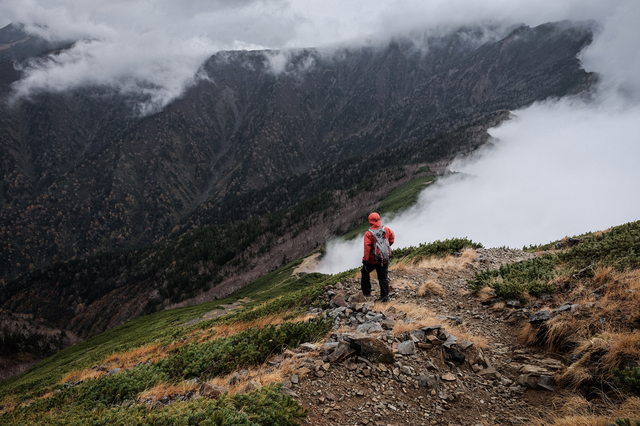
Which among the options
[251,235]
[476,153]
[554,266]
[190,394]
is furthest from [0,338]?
[476,153]

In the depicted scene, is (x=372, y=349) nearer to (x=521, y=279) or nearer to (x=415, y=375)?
(x=415, y=375)

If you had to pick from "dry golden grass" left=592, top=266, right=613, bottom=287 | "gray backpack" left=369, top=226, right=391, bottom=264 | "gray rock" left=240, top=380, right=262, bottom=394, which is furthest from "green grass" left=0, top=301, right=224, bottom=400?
"dry golden grass" left=592, top=266, right=613, bottom=287

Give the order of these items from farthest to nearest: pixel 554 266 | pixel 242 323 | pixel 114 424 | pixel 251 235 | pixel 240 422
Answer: pixel 251 235 < pixel 242 323 < pixel 554 266 < pixel 114 424 < pixel 240 422

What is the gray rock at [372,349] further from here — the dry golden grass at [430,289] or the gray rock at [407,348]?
the dry golden grass at [430,289]

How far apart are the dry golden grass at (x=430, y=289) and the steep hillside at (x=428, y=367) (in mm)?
118

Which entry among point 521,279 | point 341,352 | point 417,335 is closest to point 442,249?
point 521,279

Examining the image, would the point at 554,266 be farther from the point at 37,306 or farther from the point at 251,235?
the point at 37,306

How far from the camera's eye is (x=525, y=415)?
5840 millimetres

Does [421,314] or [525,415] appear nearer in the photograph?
[525,415]

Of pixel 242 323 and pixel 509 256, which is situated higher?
pixel 509 256

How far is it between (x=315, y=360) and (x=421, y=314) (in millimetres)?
4680

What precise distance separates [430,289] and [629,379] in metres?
7.99

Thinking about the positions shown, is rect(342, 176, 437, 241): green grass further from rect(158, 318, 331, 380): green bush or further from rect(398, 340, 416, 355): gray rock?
rect(398, 340, 416, 355): gray rock

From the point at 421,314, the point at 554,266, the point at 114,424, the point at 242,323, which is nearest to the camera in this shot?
the point at 114,424
